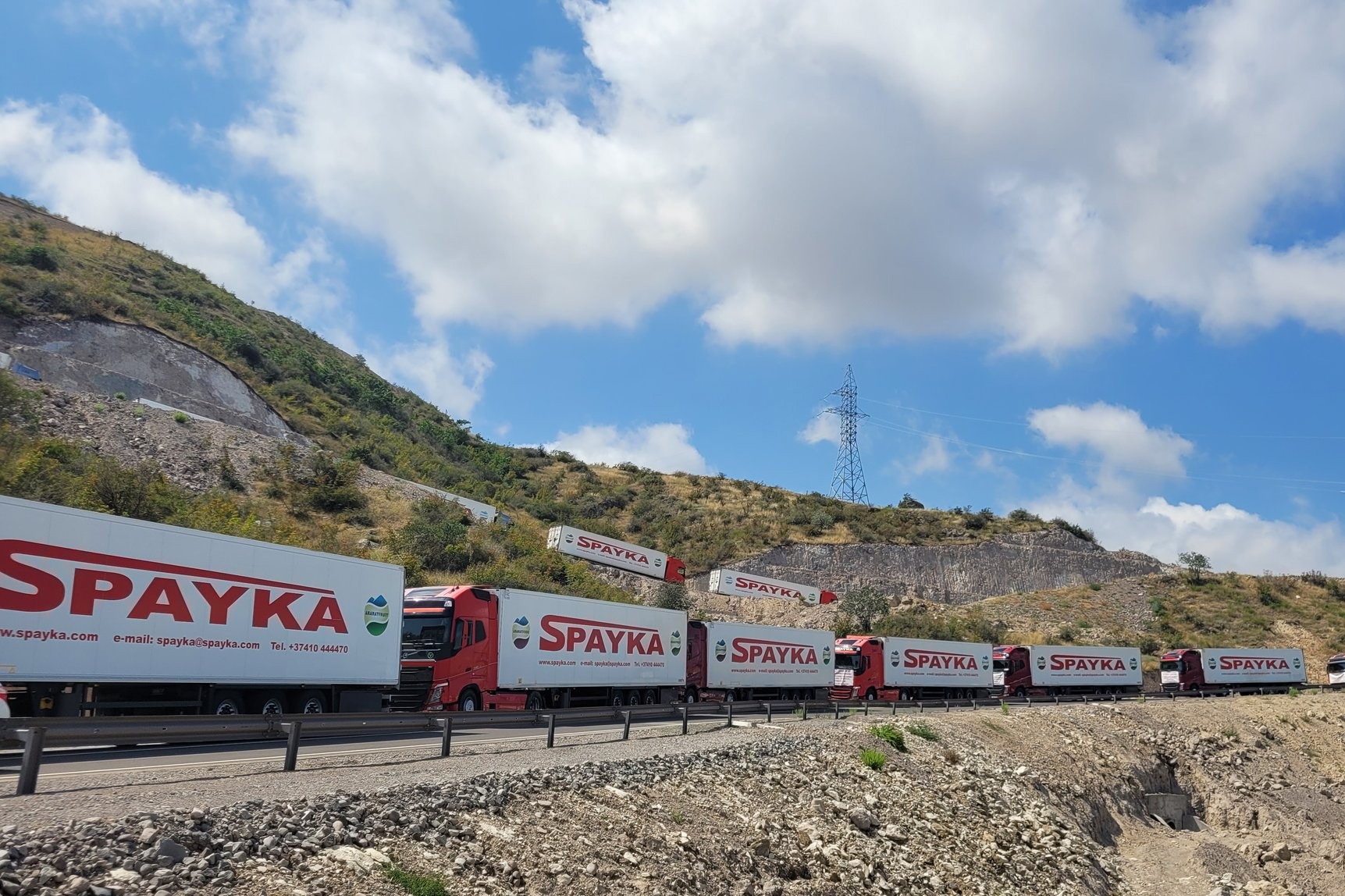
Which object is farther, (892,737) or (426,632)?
(426,632)

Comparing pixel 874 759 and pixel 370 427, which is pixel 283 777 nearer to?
pixel 874 759

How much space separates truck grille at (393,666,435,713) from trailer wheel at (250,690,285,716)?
5.12m

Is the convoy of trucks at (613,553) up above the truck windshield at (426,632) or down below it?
above

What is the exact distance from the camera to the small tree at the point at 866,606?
2894 inches

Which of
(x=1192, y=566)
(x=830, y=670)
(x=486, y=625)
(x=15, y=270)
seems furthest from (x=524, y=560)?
(x=1192, y=566)

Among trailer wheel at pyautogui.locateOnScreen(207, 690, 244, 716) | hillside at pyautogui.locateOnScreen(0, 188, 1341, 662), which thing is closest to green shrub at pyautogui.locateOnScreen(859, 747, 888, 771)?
trailer wheel at pyautogui.locateOnScreen(207, 690, 244, 716)

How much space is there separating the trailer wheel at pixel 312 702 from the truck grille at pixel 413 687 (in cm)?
386

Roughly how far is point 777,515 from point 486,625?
243ft

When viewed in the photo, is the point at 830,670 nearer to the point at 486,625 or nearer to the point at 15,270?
the point at 486,625

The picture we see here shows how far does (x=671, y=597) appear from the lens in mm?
67312

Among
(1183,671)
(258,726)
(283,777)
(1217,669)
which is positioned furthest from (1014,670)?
(283,777)

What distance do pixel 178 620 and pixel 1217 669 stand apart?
6247 centimetres

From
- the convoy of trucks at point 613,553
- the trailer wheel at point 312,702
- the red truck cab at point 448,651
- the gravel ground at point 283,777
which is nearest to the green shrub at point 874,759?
the gravel ground at point 283,777

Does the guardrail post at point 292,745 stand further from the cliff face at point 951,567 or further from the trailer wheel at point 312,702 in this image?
the cliff face at point 951,567
